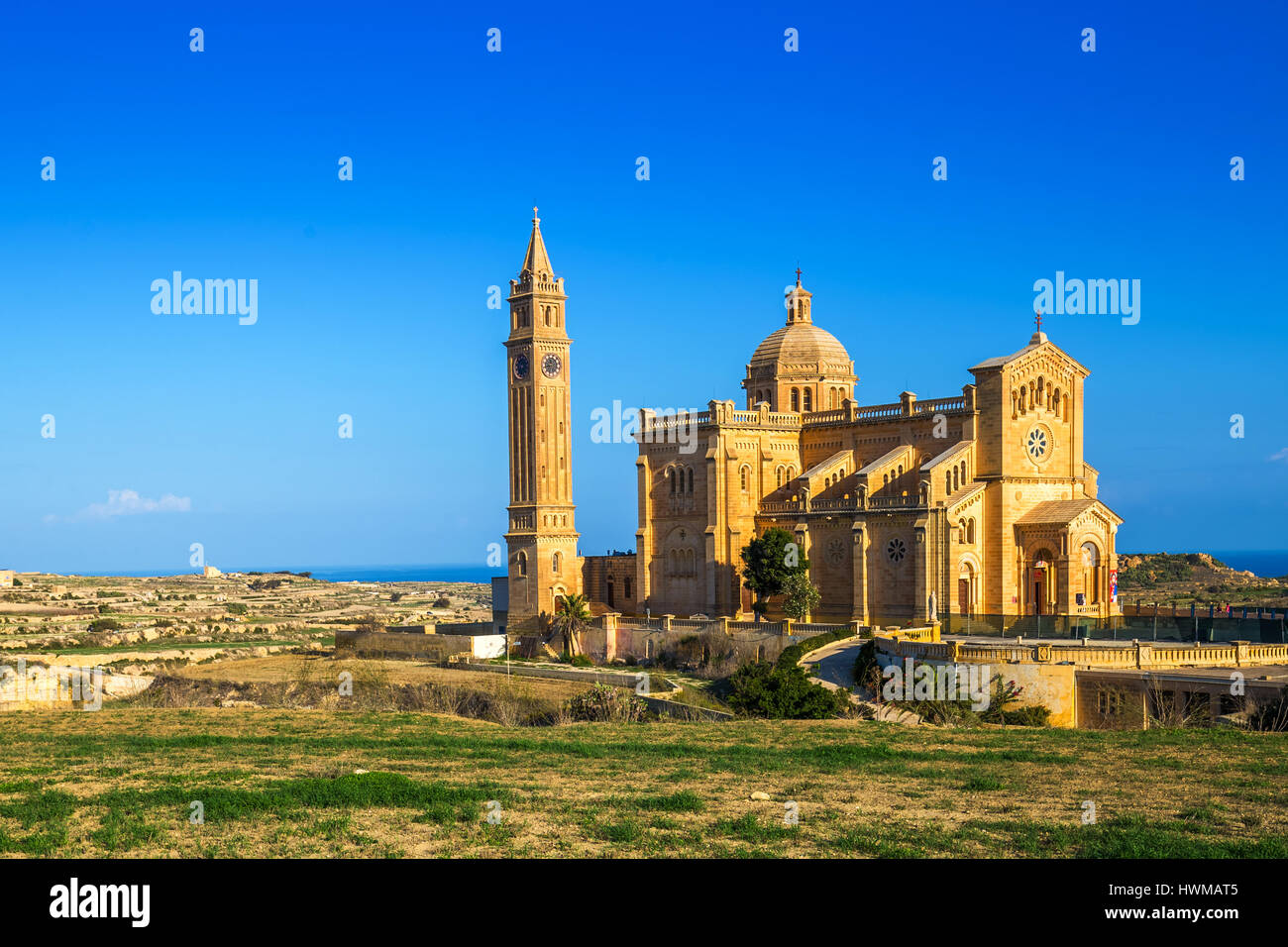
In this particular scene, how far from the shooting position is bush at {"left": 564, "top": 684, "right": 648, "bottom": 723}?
3653 cm

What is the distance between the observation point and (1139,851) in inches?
594

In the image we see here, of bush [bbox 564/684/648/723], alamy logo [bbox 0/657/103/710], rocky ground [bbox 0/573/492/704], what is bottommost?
rocky ground [bbox 0/573/492/704]

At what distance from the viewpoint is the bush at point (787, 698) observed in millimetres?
35719

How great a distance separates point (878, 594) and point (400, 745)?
2964cm

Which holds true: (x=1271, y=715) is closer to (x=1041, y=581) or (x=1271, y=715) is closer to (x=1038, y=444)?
(x=1041, y=581)

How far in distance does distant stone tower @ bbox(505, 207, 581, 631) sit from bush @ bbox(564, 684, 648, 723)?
23.8 m

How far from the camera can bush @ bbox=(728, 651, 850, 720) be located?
35719 mm

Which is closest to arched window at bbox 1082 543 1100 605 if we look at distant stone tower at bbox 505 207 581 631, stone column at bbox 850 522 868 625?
stone column at bbox 850 522 868 625

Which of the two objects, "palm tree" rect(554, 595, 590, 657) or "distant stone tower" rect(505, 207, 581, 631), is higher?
"distant stone tower" rect(505, 207, 581, 631)

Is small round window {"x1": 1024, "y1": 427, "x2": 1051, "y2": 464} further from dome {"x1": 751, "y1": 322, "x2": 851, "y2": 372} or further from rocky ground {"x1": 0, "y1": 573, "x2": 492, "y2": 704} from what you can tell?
rocky ground {"x1": 0, "y1": 573, "x2": 492, "y2": 704}

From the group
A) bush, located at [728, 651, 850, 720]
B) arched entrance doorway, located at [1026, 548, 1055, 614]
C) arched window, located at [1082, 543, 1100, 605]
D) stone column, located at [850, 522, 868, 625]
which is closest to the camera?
bush, located at [728, 651, 850, 720]

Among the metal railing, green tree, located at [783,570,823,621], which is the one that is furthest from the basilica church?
the metal railing

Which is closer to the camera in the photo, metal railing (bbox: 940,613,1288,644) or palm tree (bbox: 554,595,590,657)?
metal railing (bbox: 940,613,1288,644)
